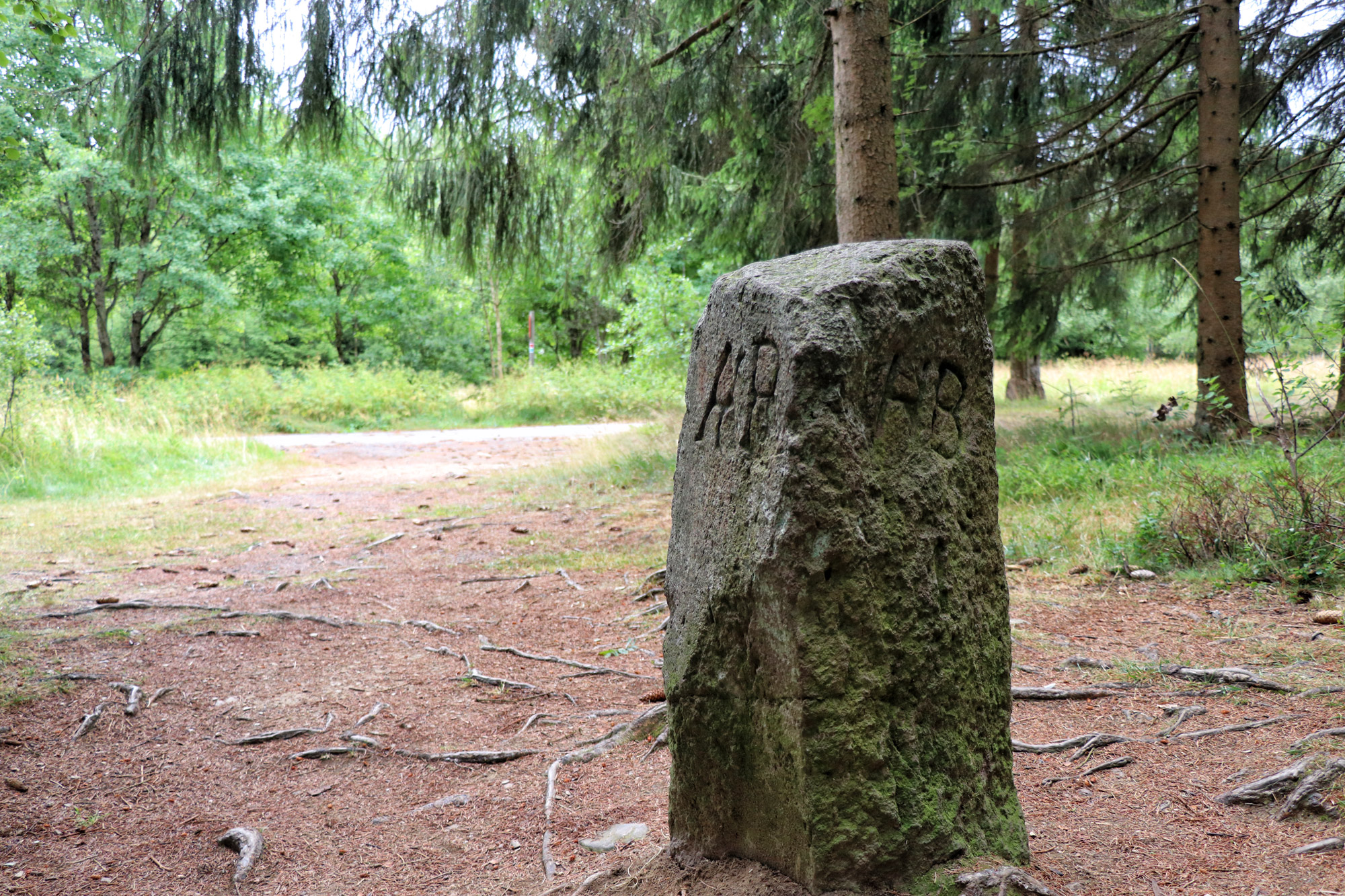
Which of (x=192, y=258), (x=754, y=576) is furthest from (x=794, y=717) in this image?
(x=192, y=258)

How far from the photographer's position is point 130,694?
12.8ft

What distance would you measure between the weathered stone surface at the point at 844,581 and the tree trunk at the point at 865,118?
111 inches

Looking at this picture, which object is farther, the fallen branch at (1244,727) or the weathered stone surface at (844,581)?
the fallen branch at (1244,727)

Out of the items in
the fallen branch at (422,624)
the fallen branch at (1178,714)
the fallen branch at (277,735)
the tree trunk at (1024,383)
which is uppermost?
the tree trunk at (1024,383)

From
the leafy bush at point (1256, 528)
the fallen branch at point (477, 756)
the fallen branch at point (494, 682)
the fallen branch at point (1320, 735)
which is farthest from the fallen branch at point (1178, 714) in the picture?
the fallen branch at point (494, 682)

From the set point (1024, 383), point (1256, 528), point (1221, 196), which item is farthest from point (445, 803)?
point (1024, 383)

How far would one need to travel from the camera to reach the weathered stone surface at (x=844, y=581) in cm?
192

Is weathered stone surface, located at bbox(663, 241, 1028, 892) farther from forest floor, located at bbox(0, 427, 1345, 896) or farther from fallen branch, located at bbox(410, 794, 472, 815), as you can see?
fallen branch, located at bbox(410, 794, 472, 815)

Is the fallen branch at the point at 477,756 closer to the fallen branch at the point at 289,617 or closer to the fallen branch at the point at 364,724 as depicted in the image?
the fallen branch at the point at 364,724

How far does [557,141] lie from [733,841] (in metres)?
5.91

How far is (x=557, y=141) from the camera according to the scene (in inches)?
275

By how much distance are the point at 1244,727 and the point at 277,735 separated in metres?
3.42

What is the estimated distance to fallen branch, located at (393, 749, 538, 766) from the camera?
3.35 metres

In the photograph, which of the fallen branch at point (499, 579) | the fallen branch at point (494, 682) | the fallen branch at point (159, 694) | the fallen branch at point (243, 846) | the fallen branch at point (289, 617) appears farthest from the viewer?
the fallen branch at point (499, 579)
